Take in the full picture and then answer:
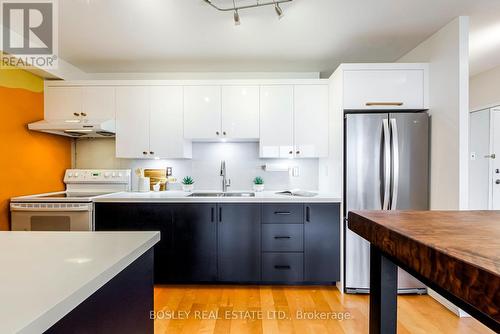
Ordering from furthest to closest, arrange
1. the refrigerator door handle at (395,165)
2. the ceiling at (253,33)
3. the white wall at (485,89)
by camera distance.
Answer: the white wall at (485,89) → the refrigerator door handle at (395,165) → the ceiling at (253,33)

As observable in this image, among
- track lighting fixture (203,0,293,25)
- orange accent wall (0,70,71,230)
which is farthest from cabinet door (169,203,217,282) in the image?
track lighting fixture (203,0,293,25)

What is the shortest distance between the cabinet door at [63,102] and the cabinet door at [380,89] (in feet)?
9.60

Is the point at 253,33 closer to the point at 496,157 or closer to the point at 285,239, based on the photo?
the point at 285,239

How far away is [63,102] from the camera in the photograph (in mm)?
2799

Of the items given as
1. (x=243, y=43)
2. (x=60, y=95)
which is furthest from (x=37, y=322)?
(x=60, y=95)

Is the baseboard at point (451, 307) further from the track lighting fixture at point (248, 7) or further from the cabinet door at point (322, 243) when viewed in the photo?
the track lighting fixture at point (248, 7)

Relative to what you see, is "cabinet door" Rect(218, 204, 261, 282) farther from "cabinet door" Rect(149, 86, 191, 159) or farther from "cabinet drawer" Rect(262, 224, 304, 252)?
"cabinet door" Rect(149, 86, 191, 159)

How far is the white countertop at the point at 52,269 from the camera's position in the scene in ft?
1.67

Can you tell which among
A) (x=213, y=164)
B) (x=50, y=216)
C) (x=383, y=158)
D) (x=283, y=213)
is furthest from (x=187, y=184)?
(x=383, y=158)

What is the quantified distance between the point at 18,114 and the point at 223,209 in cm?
224

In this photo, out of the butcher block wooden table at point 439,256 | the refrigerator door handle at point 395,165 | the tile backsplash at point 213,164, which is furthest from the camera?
the tile backsplash at point 213,164

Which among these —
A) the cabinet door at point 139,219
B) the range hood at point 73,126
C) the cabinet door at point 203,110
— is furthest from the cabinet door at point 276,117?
the range hood at point 73,126

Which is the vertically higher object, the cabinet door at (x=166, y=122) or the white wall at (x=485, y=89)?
the white wall at (x=485, y=89)

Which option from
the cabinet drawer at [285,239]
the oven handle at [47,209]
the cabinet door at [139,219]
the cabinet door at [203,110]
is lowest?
the cabinet drawer at [285,239]
